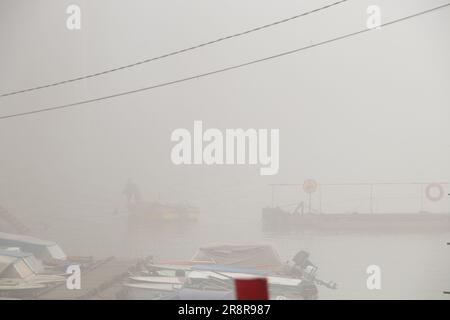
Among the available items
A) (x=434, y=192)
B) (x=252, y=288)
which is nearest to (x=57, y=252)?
(x=434, y=192)

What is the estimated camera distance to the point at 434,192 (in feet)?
14.6

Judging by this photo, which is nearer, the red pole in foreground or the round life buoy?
the red pole in foreground

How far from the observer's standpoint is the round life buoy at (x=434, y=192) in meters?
4.45

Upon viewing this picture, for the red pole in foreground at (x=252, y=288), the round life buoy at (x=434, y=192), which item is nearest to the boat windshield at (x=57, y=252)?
the round life buoy at (x=434, y=192)

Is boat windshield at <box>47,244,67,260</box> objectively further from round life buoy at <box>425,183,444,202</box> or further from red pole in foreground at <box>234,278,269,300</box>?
red pole in foreground at <box>234,278,269,300</box>

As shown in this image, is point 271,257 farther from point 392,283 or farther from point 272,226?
point 392,283

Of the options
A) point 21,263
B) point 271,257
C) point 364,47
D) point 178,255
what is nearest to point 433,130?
point 364,47

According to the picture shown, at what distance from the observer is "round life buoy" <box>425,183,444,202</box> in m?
4.45

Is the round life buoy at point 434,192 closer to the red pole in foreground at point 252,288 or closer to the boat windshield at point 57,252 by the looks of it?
A: the boat windshield at point 57,252

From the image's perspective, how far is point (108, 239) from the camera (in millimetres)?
4461

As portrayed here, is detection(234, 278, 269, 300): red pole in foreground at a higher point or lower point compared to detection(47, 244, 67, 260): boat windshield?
higher

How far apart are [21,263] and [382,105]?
8.01 ft

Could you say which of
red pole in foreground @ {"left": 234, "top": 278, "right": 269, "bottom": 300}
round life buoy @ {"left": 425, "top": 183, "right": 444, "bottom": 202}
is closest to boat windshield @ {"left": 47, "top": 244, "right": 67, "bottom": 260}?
round life buoy @ {"left": 425, "top": 183, "right": 444, "bottom": 202}

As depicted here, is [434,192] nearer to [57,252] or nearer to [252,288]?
[57,252]
